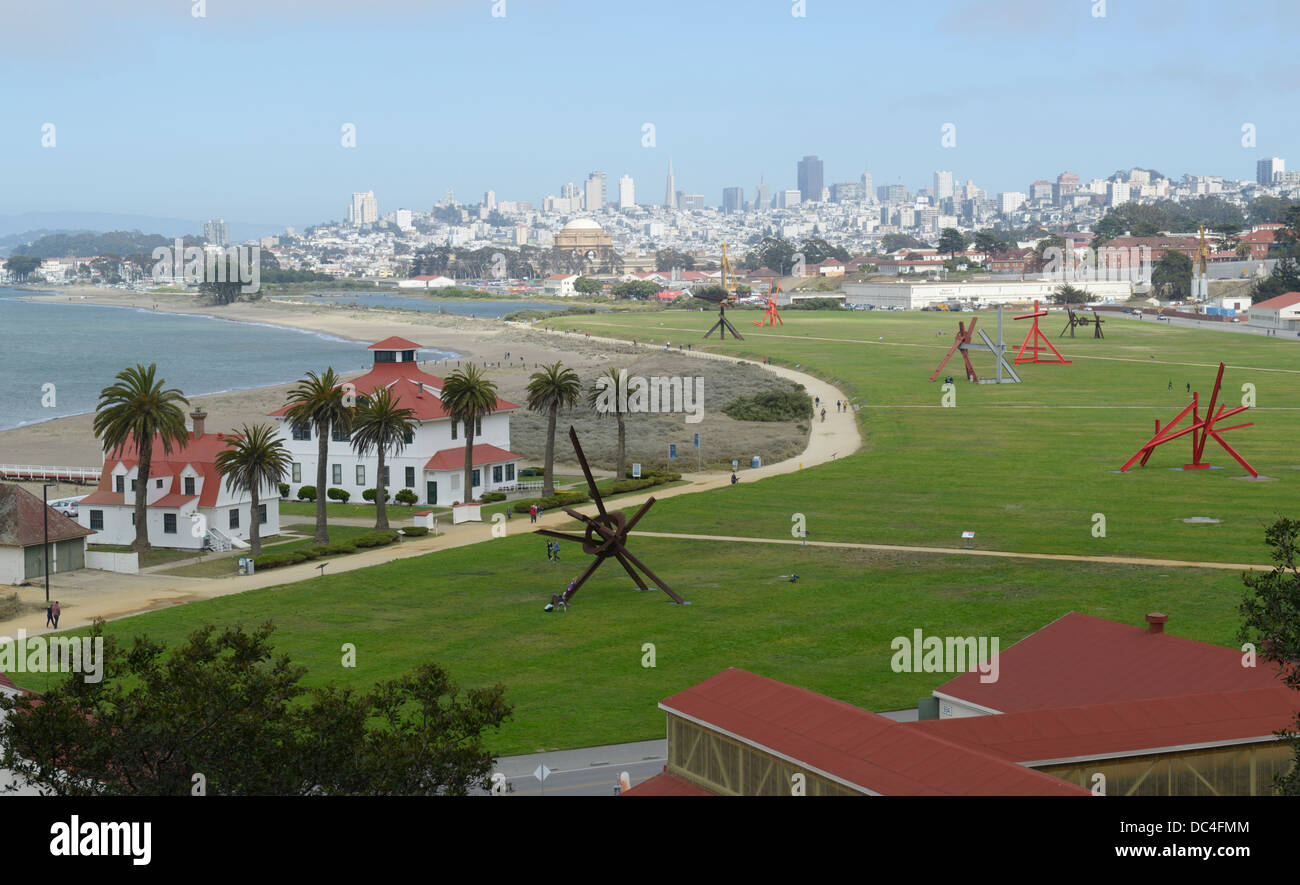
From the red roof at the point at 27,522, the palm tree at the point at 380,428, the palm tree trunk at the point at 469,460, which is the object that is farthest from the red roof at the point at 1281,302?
the red roof at the point at 27,522

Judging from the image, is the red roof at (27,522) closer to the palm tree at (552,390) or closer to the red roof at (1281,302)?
the palm tree at (552,390)

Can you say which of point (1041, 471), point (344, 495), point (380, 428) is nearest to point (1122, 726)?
point (380, 428)

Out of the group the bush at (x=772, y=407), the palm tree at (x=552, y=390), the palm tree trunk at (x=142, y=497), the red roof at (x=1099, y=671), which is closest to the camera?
the red roof at (x=1099, y=671)

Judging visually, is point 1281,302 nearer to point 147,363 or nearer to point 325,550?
point 147,363

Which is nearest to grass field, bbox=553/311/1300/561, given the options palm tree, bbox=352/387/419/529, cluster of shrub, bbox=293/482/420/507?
palm tree, bbox=352/387/419/529
